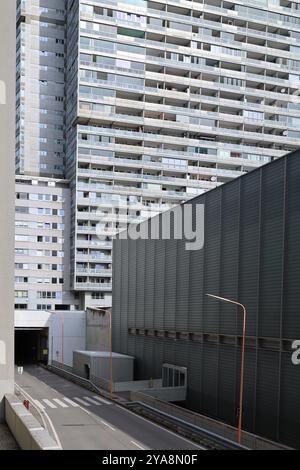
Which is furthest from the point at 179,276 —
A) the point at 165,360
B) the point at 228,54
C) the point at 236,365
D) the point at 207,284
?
the point at 228,54

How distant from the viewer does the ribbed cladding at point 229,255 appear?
33344mm

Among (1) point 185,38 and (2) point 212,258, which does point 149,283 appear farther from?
(1) point 185,38

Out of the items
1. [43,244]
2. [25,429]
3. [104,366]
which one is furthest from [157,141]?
[25,429]

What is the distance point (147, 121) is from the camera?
81.9 m

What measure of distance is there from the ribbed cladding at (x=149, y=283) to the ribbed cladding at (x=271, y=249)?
17532 millimetres

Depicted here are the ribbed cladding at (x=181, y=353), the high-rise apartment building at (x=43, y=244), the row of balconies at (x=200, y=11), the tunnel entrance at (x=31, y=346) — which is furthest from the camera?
the high-rise apartment building at (x=43, y=244)

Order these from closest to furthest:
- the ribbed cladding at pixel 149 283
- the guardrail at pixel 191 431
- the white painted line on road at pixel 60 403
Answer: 1. the guardrail at pixel 191 431
2. the white painted line on road at pixel 60 403
3. the ribbed cladding at pixel 149 283

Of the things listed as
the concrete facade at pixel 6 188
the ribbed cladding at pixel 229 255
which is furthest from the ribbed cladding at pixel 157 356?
the concrete facade at pixel 6 188

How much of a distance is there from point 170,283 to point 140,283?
6937 mm

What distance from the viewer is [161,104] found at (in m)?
83.4

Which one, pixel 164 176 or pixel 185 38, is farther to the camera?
pixel 185 38

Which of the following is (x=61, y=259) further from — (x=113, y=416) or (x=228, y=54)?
(x=113, y=416)

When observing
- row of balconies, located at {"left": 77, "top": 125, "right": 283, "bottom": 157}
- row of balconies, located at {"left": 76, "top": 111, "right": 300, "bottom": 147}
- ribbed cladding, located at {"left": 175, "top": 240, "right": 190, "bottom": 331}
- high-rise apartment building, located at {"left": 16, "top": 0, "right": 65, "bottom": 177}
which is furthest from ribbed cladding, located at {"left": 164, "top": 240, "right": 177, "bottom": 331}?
high-rise apartment building, located at {"left": 16, "top": 0, "right": 65, "bottom": 177}

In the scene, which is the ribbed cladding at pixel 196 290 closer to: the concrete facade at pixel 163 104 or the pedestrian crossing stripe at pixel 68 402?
the pedestrian crossing stripe at pixel 68 402
